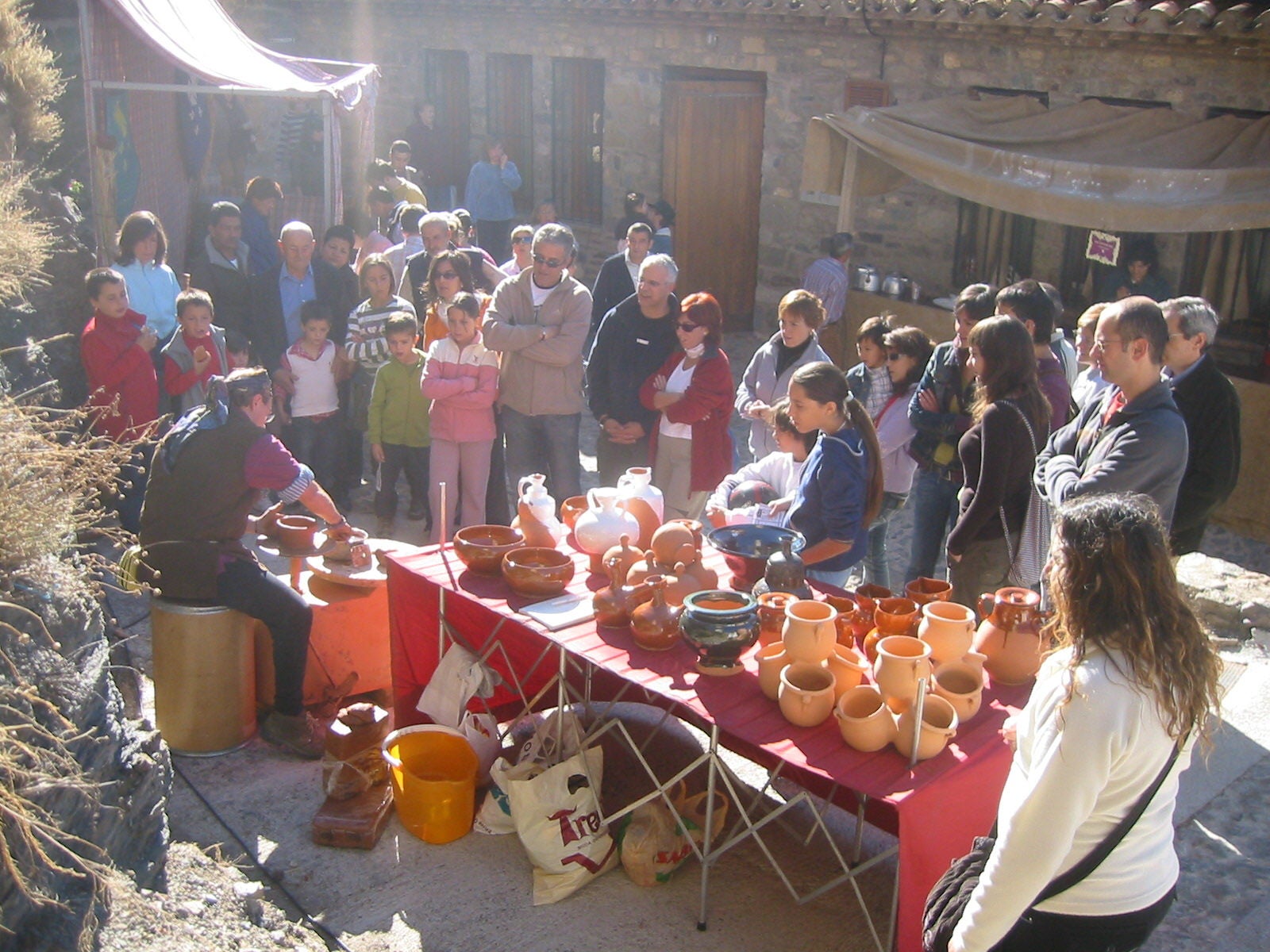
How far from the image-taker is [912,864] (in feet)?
10.2

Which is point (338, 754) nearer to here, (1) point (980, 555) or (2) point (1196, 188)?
(1) point (980, 555)

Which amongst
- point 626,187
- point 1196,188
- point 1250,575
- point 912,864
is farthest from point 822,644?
point 626,187

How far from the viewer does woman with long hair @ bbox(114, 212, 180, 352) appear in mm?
6711

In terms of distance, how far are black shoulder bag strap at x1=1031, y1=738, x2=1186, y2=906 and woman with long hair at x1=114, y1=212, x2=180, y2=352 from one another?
5716mm

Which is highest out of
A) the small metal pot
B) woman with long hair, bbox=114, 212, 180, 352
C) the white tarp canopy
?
the white tarp canopy

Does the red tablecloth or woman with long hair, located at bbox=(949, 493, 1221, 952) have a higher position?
woman with long hair, located at bbox=(949, 493, 1221, 952)

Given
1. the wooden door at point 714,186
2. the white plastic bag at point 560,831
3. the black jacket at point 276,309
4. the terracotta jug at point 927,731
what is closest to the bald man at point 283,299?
the black jacket at point 276,309

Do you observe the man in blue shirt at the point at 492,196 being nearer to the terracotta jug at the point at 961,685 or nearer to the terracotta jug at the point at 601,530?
the terracotta jug at the point at 601,530

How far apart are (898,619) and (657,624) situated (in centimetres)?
74

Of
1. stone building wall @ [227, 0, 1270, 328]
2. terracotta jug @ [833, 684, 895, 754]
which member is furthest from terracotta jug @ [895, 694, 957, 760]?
stone building wall @ [227, 0, 1270, 328]

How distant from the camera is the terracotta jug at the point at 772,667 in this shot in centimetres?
348

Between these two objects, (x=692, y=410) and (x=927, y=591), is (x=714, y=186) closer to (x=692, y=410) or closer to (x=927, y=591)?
(x=692, y=410)

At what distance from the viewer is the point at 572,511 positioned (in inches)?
188

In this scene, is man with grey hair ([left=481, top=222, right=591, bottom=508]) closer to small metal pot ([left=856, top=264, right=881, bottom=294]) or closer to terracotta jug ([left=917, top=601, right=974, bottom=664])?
terracotta jug ([left=917, top=601, right=974, bottom=664])
